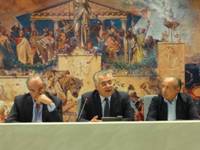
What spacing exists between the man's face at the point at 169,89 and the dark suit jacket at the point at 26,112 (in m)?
1.11

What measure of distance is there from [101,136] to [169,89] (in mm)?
1971

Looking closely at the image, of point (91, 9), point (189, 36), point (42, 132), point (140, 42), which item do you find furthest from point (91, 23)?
point (42, 132)

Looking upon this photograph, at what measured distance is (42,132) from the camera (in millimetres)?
3064

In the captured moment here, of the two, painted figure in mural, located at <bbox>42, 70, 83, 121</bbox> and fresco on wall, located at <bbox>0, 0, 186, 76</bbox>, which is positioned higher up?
fresco on wall, located at <bbox>0, 0, 186, 76</bbox>

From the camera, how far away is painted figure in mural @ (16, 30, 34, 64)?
277 inches

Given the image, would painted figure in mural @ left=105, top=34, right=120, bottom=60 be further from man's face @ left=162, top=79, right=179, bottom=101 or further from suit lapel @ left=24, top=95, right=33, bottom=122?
A: suit lapel @ left=24, top=95, right=33, bottom=122

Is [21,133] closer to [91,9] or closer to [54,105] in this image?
[54,105]

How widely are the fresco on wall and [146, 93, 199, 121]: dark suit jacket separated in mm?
2114

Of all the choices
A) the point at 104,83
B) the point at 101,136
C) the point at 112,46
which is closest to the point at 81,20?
the point at 112,46

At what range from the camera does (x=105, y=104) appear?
4945mm

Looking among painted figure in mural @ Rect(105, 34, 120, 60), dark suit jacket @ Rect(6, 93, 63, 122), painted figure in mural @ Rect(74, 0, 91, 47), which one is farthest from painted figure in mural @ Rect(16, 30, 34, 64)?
dark suit jacket @ Rect(6, 93, 63, 122)

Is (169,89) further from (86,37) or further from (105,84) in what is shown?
(86,37)

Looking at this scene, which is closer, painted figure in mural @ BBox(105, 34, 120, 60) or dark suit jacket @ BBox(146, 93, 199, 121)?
dark suit jacket @ BBox(146, 93, 199, 121)

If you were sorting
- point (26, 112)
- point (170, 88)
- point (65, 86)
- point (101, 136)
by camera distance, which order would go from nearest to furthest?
point (101, 136), point (26, 112), point (170, 88), point (65, 86)
